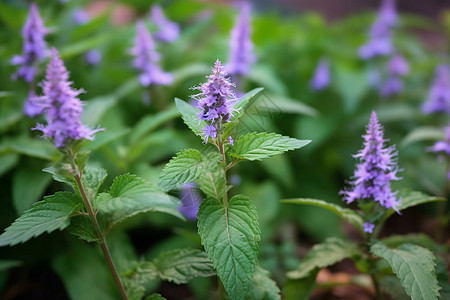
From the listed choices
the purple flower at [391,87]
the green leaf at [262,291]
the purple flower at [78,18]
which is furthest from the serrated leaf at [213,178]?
the purple flower at [391,87]

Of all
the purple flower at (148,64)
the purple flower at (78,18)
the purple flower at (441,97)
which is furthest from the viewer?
the purple flower at (78,18)

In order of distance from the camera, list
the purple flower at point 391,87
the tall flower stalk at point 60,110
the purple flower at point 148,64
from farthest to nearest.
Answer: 1. the purple flower at point 391,87
2. the purple flower at point 148,64
3. the tall flower stalk at point 60,110

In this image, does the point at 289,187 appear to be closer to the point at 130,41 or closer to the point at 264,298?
the point at 264,298

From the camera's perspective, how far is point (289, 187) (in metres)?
3.26

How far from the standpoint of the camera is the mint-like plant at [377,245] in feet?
4.90

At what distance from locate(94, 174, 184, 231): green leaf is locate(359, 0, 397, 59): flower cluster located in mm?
3044

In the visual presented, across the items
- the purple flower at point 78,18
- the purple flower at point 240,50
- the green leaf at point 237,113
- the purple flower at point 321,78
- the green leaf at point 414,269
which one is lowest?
the green leaf at point 414,269

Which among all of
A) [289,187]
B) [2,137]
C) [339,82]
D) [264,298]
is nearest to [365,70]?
[339,82]

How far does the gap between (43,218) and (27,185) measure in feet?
3.21

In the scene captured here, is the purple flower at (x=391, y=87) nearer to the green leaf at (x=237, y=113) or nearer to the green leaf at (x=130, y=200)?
the green leaf at (x=237, y=113)

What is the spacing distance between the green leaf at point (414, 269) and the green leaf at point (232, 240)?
528 millimetres

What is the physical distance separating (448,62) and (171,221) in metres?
3.36

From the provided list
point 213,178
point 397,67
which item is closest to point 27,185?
point 213,178

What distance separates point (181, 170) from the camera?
4.60 ft
